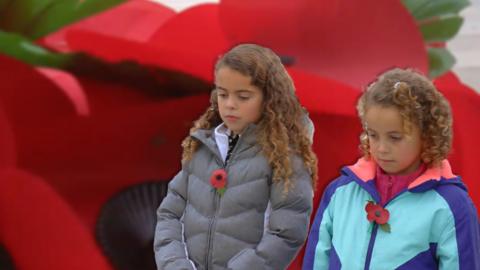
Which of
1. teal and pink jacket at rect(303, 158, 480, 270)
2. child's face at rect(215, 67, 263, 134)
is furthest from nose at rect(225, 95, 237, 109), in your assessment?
teal and pink jacket at rect(303, 158, 480, 270)

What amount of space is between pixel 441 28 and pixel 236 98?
70 cm

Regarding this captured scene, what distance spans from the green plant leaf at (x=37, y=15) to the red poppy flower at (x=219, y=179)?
351 mm

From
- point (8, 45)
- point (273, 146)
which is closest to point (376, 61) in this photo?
point (273, 146)

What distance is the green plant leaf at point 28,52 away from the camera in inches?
36.2

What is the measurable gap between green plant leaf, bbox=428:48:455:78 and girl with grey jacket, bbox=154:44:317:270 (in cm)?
60

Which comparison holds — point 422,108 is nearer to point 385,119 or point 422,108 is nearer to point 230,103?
point 385,119

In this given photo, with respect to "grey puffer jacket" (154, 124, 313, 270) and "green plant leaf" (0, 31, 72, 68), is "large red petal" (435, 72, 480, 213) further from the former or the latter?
"green plant leaf" (0, 31, 72, 68)

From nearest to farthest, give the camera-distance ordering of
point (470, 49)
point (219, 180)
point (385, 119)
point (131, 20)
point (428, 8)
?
point (385, 119)
point (219, 180)
point (131, 20)
point (428, 8)
point (470, 49)

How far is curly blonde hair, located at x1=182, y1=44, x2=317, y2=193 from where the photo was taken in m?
0.78

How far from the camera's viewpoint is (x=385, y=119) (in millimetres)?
678

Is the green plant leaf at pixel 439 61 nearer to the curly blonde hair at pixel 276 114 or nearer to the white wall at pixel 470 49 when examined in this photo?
the white wall at pixel 470 49

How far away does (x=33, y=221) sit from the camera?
3.19ft

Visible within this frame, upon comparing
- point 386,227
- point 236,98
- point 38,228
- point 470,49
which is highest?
point 470,49

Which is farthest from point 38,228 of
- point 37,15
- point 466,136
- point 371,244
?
point 466,136
